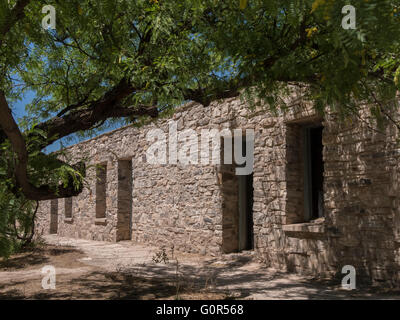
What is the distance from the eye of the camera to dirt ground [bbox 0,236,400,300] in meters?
4.50

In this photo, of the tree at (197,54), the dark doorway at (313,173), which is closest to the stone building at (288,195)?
the dark doorway at (313,173)

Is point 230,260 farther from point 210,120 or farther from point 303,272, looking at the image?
point 210,120

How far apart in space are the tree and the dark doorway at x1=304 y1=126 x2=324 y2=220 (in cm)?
166

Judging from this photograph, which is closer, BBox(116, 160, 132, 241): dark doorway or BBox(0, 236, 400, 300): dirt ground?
BBox(0, 236, 400, 300): dirt ground

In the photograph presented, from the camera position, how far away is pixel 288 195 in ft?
19.8

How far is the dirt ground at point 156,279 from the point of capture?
4.50 metres

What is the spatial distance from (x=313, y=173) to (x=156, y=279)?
3.02m

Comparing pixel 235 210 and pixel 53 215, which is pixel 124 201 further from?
pixel 53 215

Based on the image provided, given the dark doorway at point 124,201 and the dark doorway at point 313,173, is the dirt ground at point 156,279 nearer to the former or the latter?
the dark doorway at point 313,173

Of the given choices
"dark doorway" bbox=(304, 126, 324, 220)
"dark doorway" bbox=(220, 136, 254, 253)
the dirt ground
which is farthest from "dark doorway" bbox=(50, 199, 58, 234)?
"dark doorway" bbox=(304, 126, 324, 220)

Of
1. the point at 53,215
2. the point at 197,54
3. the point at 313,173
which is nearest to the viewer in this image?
the point at 197,54

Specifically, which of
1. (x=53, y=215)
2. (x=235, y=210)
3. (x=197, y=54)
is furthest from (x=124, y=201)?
(x=197, y=54)

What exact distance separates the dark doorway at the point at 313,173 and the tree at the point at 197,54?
1665 millimetres

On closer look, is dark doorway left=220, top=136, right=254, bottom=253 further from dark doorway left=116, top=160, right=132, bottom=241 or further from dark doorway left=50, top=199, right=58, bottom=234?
dark doorway left=50, top=199, right=58, bottom=234
